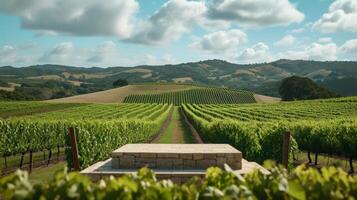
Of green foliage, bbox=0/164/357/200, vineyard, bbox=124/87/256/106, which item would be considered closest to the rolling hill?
vineyard, bbox=124/87/256/106

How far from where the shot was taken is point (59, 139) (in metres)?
30.5

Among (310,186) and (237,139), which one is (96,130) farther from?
(310,186)

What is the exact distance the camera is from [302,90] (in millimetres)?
118000

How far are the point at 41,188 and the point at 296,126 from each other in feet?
85.5

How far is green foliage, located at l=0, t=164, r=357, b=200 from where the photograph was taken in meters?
3.98

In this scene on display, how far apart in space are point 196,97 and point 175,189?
424ft

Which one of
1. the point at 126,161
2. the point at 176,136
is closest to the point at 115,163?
the point at 126,161

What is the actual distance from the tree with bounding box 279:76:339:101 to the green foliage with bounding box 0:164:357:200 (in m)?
113

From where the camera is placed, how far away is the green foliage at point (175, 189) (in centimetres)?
398

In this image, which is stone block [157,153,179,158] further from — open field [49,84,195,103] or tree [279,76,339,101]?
tree [279,76,339,101]

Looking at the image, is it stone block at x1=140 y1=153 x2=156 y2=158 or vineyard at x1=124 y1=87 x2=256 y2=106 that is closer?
stone block at x1=140 y1=153 x2=156 y2=158

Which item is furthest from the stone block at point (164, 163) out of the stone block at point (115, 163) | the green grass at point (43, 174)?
the green grass at point (43, 174)

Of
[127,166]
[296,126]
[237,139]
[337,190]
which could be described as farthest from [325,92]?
[337,190]

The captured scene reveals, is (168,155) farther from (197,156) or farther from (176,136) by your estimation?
(176,136)
